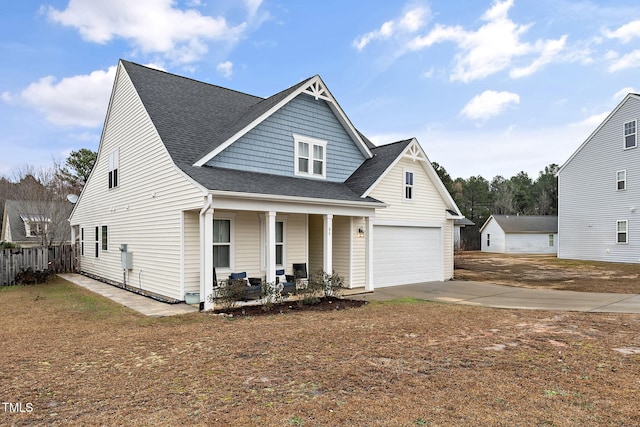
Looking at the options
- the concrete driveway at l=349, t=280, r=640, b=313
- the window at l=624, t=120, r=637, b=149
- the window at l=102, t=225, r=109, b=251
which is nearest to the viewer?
the concrete driveway at l=349, t=280, r=640, b=313

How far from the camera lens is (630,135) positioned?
2388cm

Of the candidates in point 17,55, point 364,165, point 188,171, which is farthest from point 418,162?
point 17,55

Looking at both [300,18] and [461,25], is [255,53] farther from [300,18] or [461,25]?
[461,25]

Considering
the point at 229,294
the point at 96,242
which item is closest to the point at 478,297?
the point at 229,294

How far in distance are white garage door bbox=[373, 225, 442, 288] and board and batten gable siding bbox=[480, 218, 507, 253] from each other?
29382 millimetres

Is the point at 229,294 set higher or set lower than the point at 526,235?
lower

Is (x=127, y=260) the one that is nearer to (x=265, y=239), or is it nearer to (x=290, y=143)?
(x=265, y=239)

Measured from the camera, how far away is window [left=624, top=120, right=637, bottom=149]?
932 inches

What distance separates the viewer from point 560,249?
29.2 m

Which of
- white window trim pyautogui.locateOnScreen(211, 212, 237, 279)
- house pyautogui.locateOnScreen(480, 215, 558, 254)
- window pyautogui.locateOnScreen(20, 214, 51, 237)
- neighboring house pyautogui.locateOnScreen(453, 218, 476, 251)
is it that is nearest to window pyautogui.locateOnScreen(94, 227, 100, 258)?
window pyautogui.locateOnScreen(20, 214, 51, 237)

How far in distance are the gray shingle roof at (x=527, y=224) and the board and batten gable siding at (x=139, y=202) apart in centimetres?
3815

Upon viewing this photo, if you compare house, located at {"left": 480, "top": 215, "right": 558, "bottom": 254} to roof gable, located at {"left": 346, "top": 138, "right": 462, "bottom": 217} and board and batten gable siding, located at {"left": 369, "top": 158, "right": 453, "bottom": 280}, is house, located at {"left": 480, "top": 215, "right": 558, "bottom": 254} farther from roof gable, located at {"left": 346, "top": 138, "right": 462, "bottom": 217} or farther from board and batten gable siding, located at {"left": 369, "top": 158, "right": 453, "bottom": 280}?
roof gable, located at {"left": 346, "top": 138, "right": 462, "bottom": 217}

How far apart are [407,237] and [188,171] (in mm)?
8773

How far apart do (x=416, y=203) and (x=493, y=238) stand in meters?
32.4
